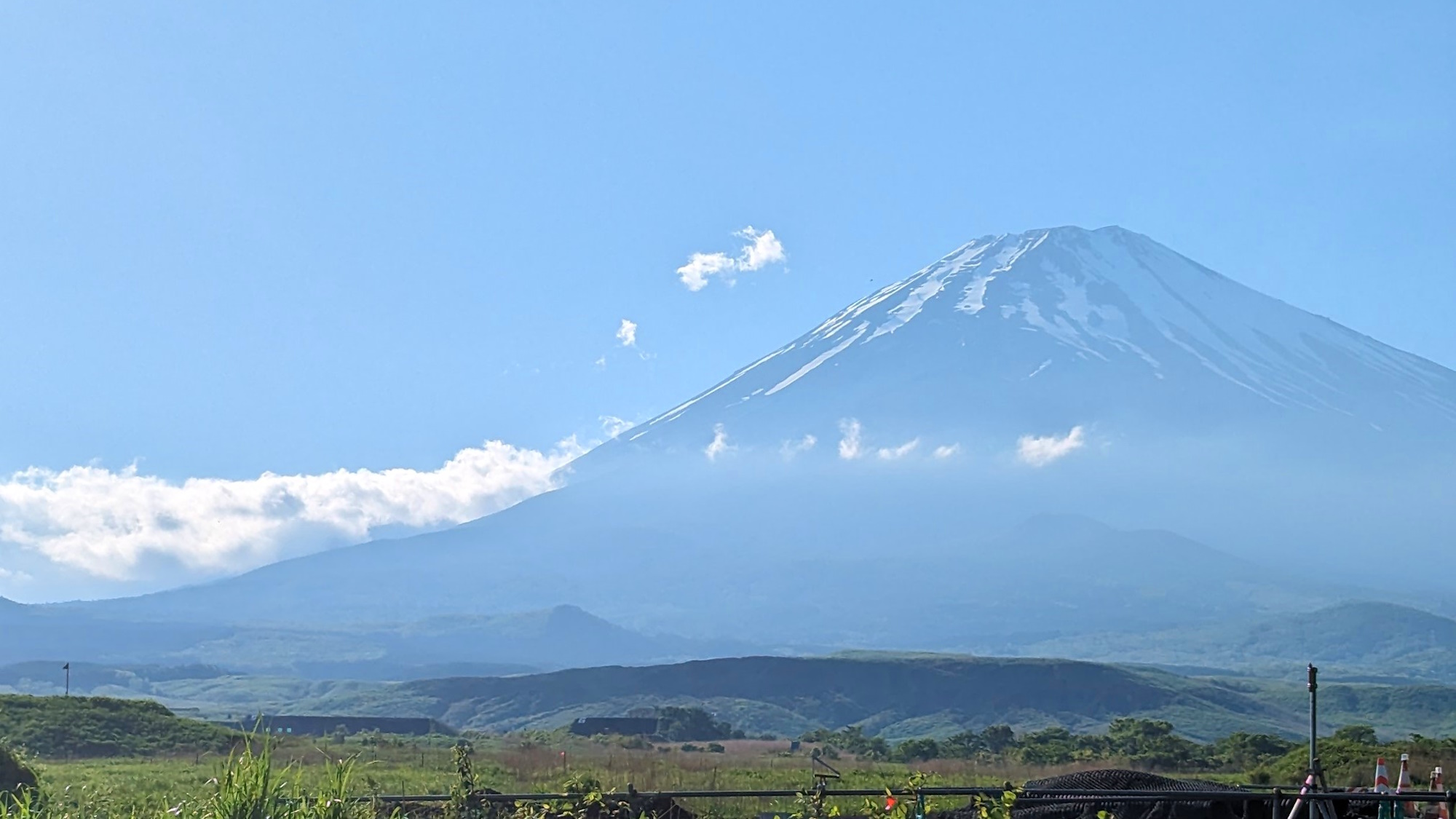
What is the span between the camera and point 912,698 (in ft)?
248

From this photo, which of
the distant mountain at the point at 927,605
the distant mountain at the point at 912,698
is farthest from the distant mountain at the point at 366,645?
the distant mountain at the point at 912,698

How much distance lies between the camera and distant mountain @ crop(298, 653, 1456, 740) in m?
67.9

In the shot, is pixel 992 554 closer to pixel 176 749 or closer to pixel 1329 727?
pixel 1329 727

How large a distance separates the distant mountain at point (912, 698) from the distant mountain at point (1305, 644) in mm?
45719

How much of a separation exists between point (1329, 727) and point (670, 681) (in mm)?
33631

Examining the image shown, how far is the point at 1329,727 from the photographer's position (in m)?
62.7

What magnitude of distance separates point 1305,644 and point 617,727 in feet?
345

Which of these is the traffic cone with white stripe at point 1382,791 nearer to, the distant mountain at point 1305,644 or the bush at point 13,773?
the bush at point 13,773

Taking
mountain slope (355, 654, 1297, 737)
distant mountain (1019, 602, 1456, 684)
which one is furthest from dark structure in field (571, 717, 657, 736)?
distant mountain (1019, 602, 1456, 684)

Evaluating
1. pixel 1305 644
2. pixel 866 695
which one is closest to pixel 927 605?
pixel 1305 644

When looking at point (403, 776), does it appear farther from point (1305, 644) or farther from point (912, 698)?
point (1305, 644)

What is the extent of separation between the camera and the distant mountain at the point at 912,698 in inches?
2675

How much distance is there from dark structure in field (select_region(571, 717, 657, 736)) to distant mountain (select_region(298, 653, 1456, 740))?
12.9m

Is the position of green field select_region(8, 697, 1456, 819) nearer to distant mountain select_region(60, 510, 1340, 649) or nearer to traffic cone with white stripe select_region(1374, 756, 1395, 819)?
traffic cone with white stripe select_region(1374, 756, 1395, 819)
